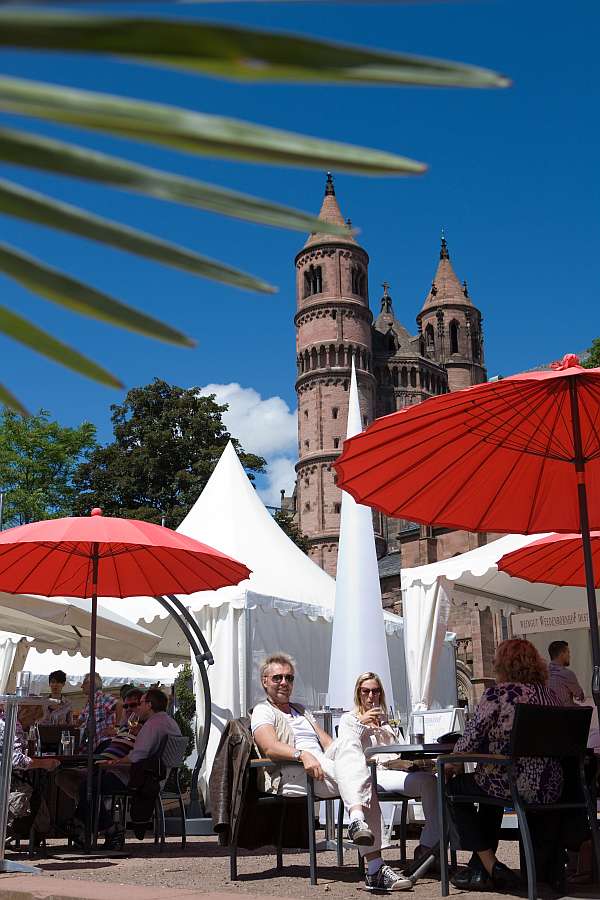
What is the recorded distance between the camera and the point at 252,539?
13.6 m

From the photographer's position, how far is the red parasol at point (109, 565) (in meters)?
7.54

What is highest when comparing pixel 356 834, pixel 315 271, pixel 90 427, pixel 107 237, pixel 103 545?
pixel 315 271

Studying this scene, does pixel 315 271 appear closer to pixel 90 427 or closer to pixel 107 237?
pixel 90 427

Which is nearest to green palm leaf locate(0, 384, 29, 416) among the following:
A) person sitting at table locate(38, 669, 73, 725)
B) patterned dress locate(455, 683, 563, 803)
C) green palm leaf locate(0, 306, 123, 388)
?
green palm leaf locate(0, 306, 123, 388)

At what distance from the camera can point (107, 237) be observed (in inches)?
29.0

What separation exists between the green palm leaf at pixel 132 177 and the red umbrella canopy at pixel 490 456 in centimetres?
416

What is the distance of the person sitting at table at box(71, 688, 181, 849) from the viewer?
7.52 metres

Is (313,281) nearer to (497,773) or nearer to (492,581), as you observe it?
(492,581)

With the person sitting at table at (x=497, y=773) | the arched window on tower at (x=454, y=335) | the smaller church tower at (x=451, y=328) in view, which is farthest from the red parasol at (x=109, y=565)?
the arched window on tower at (x=454, y=335)

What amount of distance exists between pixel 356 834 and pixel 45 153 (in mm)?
4554

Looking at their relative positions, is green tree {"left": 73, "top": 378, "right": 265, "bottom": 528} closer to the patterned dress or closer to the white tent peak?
the white tent peak

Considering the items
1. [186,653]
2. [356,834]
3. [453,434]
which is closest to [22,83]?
[356,834]

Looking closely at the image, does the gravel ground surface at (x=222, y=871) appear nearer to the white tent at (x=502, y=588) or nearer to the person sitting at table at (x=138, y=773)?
the person sitting at table at (x=138, y=773)

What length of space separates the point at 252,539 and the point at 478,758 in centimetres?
927
